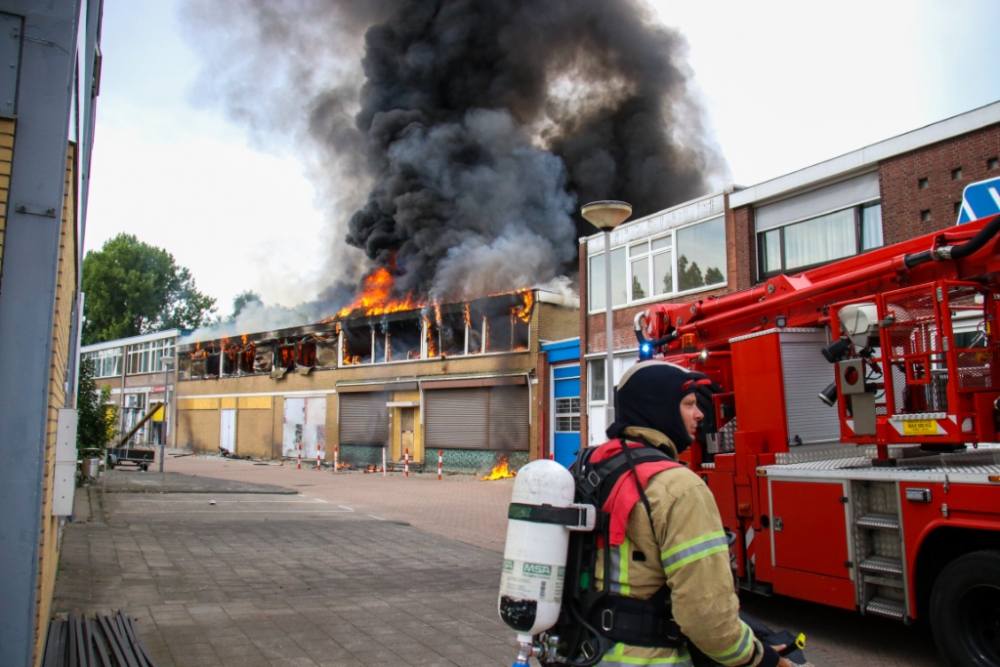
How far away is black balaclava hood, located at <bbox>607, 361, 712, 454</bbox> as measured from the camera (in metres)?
2.46

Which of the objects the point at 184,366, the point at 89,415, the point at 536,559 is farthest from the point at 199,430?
the point at 536,559

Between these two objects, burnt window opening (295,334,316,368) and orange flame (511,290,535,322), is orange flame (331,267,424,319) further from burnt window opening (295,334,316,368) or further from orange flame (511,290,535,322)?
orange flame (511,290,535,322)

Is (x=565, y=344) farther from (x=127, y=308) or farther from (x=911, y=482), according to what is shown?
(x=127, y=308)

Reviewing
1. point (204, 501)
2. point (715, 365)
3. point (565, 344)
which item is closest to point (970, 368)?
point (715, 365)

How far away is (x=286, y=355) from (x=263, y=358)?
2139mm

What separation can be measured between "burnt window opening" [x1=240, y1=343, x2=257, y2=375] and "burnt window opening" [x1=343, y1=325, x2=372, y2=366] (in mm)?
7339

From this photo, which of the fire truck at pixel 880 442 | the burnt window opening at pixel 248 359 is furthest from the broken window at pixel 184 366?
the fire truck at pixel 880 442

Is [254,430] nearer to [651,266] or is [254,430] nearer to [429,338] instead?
[429,338]

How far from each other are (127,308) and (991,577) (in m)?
68.0

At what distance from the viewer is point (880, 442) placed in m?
5.51

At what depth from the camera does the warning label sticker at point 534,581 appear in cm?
→ 233

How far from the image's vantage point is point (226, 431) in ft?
120

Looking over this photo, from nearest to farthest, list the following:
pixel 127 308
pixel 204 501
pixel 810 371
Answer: pixel 810 371
pixel 204 501
pixel 127 308

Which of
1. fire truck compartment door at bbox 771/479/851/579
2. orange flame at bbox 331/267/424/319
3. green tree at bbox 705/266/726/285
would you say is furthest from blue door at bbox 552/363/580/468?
fire truck compartment door at bbox 771/479/851/579
